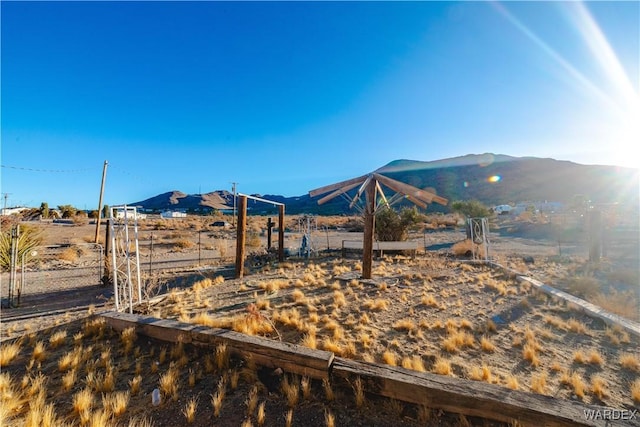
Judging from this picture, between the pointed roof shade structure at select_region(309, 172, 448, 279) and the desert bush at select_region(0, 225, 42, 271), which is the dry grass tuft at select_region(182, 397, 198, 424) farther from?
the desert bush at select_region(0, 225, 42, 271)

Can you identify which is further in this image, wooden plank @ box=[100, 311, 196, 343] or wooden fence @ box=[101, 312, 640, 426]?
wooden plank @ box=[100, 311, 196, 343]

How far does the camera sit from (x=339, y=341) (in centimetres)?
434

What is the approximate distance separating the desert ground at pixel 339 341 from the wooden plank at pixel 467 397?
12 centimetres

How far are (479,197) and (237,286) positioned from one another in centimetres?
6668

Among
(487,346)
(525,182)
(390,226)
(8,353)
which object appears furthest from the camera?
(525,182)

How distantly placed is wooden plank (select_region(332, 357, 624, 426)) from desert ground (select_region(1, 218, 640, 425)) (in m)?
0.12

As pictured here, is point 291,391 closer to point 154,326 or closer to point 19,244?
point 154,326

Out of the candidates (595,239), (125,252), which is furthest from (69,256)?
(595,239)

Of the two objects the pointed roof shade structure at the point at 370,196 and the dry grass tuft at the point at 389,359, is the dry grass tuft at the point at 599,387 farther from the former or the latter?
the pointed roof shade structure at the point at 370,196

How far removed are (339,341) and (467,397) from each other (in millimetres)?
2135

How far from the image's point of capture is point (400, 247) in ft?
45.1

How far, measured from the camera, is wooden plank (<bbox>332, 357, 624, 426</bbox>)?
7.38ft

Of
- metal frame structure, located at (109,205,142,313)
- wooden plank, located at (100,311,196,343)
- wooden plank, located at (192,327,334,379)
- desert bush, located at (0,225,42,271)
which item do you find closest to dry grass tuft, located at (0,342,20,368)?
wooden plank, located at (100,311,196,343)

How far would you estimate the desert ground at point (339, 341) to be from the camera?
284 centimetres
